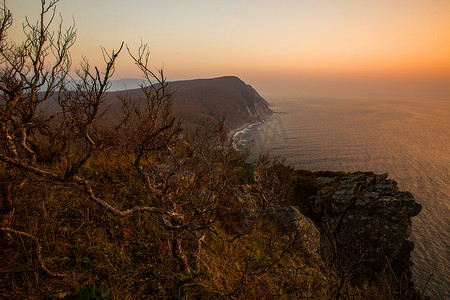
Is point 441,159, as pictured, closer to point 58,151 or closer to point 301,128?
point 301,128

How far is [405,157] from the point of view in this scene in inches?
1388

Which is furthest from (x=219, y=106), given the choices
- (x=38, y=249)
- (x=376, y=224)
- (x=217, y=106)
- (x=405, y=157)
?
(x=38, y=249)

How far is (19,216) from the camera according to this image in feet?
11.3

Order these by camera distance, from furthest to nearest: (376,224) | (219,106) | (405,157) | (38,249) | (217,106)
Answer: (219,106) < (217,106) < (405,157) < (376,224) < (38,249)

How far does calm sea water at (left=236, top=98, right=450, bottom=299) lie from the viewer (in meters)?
15.3

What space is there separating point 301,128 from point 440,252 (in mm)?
47300

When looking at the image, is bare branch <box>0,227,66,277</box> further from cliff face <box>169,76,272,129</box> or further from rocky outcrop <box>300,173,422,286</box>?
cliff face <box>169,76,272,129</box>

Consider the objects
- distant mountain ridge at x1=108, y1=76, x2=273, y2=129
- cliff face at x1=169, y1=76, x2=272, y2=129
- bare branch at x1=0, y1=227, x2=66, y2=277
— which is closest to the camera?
bare branch at x1=0, y1=227, x2=66, y2=277

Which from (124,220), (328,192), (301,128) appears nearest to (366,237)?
(328,192)

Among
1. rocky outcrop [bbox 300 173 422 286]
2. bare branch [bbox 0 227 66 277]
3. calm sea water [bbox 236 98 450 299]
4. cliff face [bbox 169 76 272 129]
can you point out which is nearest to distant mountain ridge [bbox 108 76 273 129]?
cliff face [bbox 169 76 272 129]

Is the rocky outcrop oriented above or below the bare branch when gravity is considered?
below

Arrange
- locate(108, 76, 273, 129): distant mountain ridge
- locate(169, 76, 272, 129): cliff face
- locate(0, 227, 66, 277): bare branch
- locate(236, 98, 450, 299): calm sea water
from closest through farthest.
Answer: locate(0, 227, 66, 277): bare branch < locate(236, 98, 450, 299): calm sea water < locate(108, 76, 273, 129): distant mountain ridge < locate(169, 76, 272, 129): cliff face

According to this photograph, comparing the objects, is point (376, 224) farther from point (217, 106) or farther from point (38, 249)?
point (217, 106)

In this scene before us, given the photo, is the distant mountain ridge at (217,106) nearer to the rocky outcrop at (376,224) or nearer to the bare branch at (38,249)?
the rocky outcrop at (376,224)
